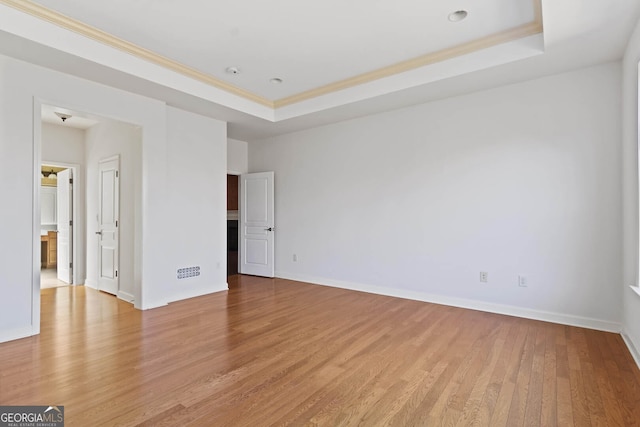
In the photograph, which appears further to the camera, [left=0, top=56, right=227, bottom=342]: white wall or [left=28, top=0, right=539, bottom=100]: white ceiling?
[left=0, top=56, right=227, bottom=342]: white wall

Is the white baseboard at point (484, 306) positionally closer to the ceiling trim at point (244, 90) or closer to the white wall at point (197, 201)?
the white wall at point (197, 201)

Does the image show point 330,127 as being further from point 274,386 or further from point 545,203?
point 274,386

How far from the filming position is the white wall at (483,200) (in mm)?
3477

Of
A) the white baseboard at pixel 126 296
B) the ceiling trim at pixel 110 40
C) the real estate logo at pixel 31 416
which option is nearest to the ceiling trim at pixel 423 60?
the ceiling trim at pixel 110 40

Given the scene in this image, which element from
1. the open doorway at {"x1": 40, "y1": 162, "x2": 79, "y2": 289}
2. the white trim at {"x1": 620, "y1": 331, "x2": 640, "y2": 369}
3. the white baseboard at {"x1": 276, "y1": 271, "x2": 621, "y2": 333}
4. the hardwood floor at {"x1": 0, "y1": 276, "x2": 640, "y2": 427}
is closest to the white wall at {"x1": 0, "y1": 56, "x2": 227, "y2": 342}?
the hardwood floor at {"x1": 0, "y1": 276, "x2": 640, "y2": 427}

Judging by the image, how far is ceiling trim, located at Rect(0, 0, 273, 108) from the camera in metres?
2.81

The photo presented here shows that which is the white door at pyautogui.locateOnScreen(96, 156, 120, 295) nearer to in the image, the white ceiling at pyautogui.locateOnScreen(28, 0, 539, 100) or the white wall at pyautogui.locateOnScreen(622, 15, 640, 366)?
the white ceiling at pyautogui.locateOnScreen(28, 0, 539, 100)

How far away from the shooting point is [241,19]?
9.95ft

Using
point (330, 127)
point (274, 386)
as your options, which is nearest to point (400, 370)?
point (274, 386)

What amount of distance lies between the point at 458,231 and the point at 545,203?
1034 mm

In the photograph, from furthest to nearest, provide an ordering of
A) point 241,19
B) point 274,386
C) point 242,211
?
point 242,211, point 241,19, point 274,386

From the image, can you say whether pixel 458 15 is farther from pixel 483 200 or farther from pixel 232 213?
pixel 232 213

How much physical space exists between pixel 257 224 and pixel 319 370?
14.1 ft

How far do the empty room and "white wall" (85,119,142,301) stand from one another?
5 centimetres
